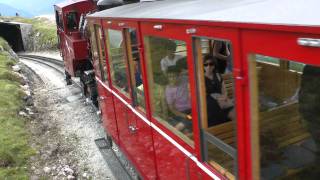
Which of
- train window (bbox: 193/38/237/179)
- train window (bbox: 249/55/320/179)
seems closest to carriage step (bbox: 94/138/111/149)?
train window (bbox: 193/38/237/179)

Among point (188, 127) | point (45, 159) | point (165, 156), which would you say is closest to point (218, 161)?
point (188, 127)

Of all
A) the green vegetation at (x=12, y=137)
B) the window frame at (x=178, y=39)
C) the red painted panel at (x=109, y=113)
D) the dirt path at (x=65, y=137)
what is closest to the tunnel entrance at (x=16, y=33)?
the dirt path at (x=65, y=137)

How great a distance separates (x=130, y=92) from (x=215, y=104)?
249cm

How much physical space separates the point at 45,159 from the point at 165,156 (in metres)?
5.14

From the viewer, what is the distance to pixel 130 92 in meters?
5.68

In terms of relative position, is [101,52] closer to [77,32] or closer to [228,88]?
[228,88]

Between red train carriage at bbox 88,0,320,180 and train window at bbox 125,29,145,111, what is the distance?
1 cm

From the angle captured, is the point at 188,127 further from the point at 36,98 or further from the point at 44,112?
the point at 36,98

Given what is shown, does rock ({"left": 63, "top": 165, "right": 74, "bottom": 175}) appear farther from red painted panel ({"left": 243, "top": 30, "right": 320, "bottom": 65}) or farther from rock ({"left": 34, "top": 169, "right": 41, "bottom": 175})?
red painted panel ({"left": 243, "top": 30, "right": 320, "bottom": 65})

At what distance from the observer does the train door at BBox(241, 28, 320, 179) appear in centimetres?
233

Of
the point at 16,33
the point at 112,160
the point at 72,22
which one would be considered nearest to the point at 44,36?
the point at 16,33

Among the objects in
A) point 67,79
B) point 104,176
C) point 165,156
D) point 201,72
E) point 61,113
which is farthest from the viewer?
point 67,79

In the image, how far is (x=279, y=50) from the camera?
2176mm

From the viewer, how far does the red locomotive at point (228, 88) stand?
2.29m
